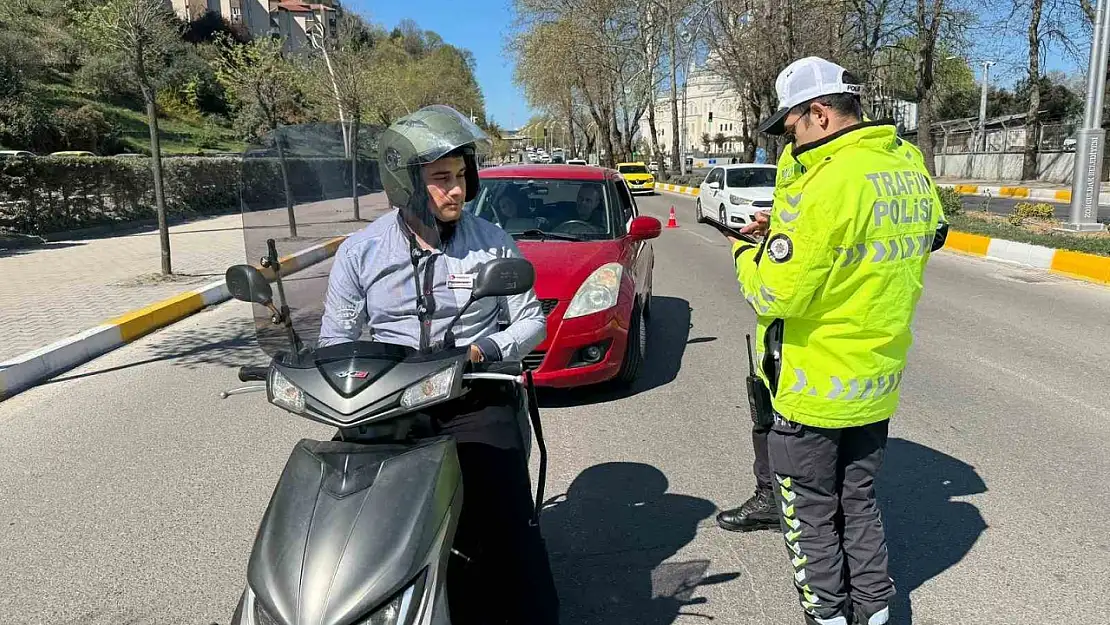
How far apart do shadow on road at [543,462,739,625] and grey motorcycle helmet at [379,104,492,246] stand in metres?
1.53

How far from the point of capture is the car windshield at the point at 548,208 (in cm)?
598

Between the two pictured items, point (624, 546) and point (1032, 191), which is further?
point (1032, 191)

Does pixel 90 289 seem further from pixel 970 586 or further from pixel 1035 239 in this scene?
pixel 1035 239

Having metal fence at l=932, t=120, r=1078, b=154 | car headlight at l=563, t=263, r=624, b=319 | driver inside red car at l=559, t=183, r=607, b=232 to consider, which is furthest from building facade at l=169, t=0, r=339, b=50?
car headlight at l=563, t=263, r=624, b=319

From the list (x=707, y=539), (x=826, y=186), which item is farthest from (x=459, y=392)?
(x=707, y=539)

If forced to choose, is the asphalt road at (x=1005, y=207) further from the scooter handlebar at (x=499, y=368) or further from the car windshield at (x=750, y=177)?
the scooter handlebar at (x=499, y=368)

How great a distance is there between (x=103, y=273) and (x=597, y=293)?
8.79 m

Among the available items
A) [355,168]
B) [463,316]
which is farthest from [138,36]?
[463,316]

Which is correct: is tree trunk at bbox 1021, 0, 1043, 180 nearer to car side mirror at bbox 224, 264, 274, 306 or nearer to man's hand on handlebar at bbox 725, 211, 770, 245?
man's hand on handlebar at bbox 725, 211, 770, 245

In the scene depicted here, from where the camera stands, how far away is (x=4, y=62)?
95.7ft

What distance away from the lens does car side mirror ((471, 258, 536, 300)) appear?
1.96 m

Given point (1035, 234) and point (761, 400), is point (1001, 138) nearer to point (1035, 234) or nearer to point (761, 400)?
point (1035, 234)

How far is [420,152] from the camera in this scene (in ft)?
7.01

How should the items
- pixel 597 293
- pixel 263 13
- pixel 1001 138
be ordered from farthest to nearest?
1. pixel 263 13
2. pixel 1001 138
3. pixel 597 293
